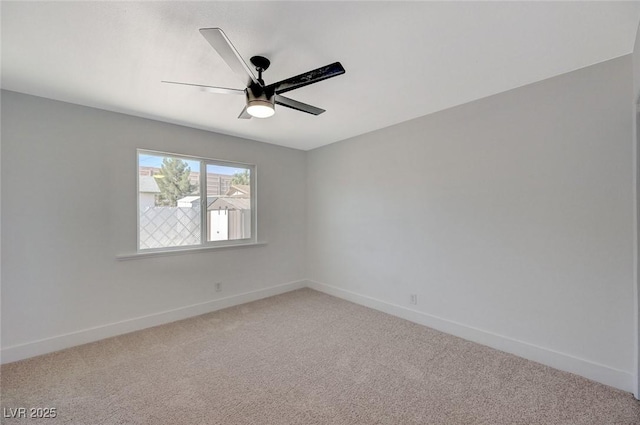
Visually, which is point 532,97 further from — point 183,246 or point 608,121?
point 183,246

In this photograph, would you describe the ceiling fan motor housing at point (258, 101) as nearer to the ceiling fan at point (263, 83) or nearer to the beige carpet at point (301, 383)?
the ceiling fan at point (263, 83)

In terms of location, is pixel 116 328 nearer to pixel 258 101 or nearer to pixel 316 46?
pixel 258 101

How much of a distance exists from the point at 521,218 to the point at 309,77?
219 cm

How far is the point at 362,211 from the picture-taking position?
3748 millimetres

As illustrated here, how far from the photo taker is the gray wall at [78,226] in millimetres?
A: 2352

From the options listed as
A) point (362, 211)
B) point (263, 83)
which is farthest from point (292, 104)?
point (362, 211)

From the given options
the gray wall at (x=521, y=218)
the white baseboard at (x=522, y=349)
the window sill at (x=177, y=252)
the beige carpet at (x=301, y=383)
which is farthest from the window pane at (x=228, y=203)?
the white baseboard at (x=522, y=349)

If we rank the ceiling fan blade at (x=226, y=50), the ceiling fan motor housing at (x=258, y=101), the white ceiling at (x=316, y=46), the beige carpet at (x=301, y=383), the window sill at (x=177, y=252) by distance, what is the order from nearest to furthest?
the ceiling fan blade at (x=226, y=50) < the white ceiling at (x=316, y=46) < the beige carpet at (x=301, y=383) < the ceiling fan motor housing at (x=258, y=101) < the window sill at (x=177, y=252)

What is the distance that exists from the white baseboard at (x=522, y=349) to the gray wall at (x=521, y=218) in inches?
0.4

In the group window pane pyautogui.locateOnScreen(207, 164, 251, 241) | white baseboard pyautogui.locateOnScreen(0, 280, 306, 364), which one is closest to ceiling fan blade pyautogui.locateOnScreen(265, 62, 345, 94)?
window pane pyautogui.locateOnScreen(207, 164, 251, 241)

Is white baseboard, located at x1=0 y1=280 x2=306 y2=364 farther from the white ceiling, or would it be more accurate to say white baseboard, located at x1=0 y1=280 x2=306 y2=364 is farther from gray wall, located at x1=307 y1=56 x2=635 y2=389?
→ the white ceiling

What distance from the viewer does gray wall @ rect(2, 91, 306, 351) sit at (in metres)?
2.35

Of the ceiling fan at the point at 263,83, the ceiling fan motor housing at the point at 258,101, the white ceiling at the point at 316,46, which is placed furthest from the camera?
the ceiling fan motor housing at the point at 258,101

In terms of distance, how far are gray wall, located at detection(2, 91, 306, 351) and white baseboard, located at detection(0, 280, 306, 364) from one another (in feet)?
0.15
